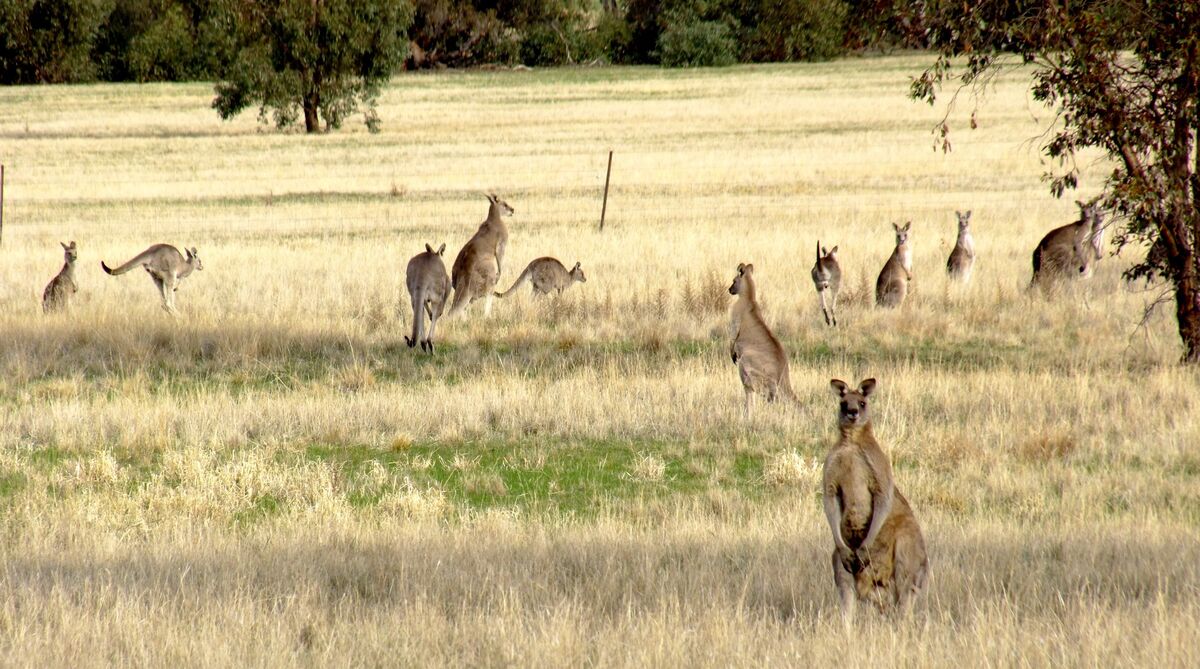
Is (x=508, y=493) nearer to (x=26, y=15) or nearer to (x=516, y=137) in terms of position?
(x=516, y=137)

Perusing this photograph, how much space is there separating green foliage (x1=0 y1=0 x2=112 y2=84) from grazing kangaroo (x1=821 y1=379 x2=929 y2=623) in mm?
80506

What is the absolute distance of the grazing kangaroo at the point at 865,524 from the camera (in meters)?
5.44

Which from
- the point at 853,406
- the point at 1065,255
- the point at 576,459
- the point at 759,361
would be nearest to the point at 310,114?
A: the point at 1065,255

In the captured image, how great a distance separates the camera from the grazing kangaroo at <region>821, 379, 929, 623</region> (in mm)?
5441

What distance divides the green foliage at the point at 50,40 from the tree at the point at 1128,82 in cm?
7487

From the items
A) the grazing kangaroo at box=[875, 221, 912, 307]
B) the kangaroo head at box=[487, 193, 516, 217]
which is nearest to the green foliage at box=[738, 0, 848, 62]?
the kangaroo head at box=[487, 193, 516, 217]

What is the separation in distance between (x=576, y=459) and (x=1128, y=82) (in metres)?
5.81

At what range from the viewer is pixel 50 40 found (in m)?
81.6

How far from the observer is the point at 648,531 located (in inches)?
292

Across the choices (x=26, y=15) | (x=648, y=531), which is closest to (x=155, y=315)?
(x=648, y=531)

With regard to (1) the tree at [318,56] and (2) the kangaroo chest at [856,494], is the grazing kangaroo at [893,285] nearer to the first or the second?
(2) the kangaroo chest at [856,494]

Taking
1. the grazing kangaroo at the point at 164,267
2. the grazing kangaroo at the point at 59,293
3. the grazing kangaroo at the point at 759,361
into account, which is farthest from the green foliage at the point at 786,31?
the grazing kangaroo at the point at 759,361

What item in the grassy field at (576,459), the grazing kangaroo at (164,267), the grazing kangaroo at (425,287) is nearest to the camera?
the grassy field at (576,459)

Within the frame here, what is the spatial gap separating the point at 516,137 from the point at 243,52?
10.3m
